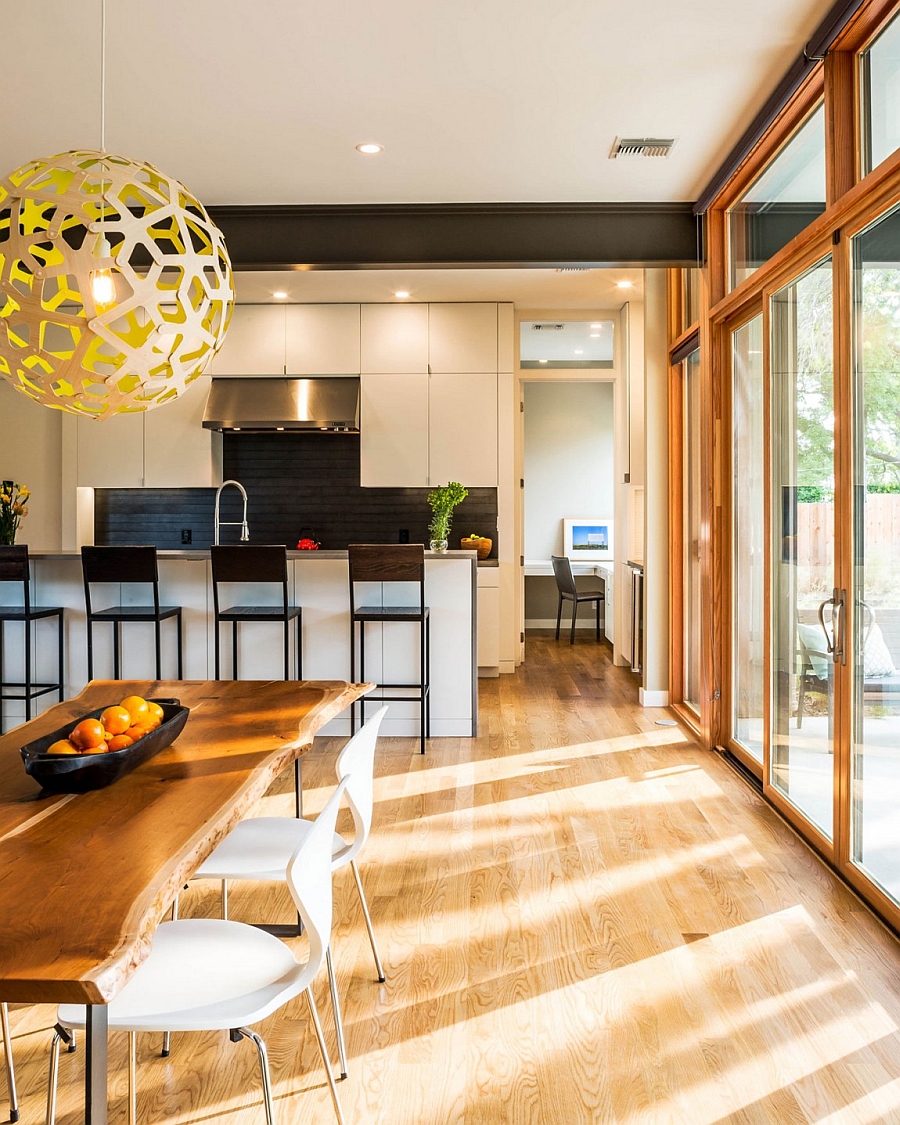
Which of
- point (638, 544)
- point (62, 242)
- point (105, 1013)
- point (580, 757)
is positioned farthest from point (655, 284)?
point (105, 1013)

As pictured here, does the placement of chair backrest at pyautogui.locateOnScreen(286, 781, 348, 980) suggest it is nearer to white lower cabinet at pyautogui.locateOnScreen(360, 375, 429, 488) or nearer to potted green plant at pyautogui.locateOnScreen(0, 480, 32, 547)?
potted green plant at pyautogui.locateOnScreen(0, 480, 32, 547)

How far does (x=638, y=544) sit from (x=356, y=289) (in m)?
2.84

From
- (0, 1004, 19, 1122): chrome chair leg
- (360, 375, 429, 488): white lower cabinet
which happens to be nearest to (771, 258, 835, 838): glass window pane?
(0, 1004, 19, 1122): chrome chair leg


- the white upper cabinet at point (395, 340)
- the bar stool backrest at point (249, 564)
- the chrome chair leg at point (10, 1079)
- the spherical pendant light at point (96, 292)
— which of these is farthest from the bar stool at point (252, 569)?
the chrome chair leg at point (10, 1079)

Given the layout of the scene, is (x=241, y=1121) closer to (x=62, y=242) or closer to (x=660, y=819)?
(x=62, y=242)

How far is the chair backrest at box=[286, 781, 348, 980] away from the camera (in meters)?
1.46

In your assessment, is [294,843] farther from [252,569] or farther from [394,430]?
[394,430]

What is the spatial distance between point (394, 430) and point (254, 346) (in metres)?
1.24

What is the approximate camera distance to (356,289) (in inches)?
256

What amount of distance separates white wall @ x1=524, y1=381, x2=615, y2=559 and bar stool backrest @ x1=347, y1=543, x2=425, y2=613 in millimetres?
4753

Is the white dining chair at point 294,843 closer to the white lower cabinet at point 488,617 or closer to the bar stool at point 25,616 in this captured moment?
the bar stool at point 25,616

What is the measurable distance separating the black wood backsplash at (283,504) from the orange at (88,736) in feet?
17.2

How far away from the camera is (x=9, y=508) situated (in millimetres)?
4910

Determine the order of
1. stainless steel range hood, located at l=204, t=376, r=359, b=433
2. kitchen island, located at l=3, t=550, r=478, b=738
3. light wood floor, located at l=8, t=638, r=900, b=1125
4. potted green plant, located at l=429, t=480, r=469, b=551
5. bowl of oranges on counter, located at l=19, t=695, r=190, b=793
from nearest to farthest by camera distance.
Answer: bowl of oranges on counter, located at l=19, t=695, r=190, b=793 < light wood floor, located at l=8, t=638, r=900, b=1125 < kitchen island, located at l=3, t=550, r=478, b=738 < potted green plant, located at l=429, t=480, r=469, b=551 < stainless steel range hood, located at l=204, t=376, r=359, b=433
